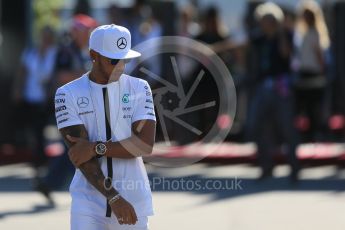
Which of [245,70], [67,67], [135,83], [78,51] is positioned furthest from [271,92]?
[135,83]

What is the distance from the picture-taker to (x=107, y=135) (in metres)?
6.04

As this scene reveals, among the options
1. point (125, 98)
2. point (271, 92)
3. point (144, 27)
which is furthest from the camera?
point (144, 27)

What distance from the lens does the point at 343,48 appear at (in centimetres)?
1583

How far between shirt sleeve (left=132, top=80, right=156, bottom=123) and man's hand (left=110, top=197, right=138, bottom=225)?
496 millimetres

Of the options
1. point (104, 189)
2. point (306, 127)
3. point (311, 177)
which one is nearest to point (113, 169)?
point (104, 189)

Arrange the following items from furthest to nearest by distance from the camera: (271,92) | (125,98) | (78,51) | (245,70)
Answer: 1. (245,70)
2. (271,92)
3. (78,51)
4. (125,98)

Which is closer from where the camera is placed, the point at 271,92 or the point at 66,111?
the point at 66,111

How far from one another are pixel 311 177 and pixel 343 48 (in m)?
2.87

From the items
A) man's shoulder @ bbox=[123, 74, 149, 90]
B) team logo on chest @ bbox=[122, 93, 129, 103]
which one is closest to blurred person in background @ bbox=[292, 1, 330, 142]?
man's shoulder @ bbox=[123, 74, 149, 90]

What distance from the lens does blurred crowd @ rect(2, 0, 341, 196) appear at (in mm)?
12828

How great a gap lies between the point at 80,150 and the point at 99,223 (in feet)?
1.32

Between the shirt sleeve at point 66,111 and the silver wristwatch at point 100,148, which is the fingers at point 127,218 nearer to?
the silver wristwatch at point 100,148

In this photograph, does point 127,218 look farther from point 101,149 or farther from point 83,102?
point 83,102

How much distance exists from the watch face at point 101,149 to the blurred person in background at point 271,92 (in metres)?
7.10
